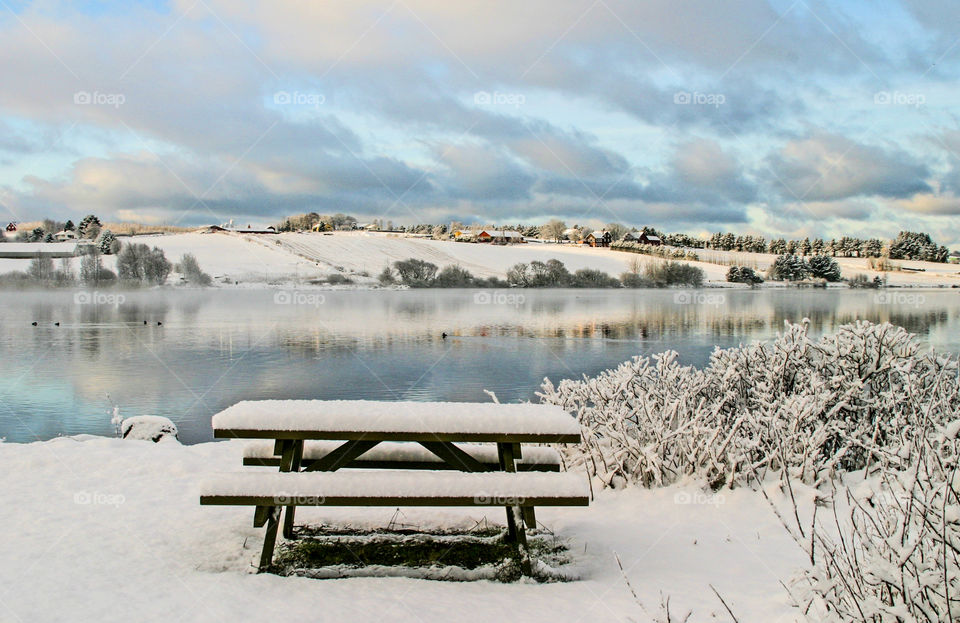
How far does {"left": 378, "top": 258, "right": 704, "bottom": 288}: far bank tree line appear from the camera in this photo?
2655 inches

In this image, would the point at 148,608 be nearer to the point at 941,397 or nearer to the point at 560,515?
the point at 560,515

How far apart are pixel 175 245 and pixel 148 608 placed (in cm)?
7703

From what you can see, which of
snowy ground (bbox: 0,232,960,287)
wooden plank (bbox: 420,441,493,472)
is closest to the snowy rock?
wooden plank (bbox: 420,441,493,472)

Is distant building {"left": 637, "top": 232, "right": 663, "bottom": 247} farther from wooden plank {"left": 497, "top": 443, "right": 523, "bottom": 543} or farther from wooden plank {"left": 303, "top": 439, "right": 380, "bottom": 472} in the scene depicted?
wooden plank {"left": 303, "top": 439, "right": 380, "bottom": 472}

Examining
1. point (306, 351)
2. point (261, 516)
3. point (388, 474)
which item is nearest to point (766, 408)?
point (388, 474)

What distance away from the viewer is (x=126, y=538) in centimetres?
476

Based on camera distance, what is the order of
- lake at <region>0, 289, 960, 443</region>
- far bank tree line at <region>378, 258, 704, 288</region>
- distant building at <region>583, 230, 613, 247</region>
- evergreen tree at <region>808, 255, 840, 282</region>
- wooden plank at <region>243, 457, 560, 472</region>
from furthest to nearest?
distant building at <region>583, 230, 613, 247</region> → far bank tree line at <region>378, 258, 704, 288</region> → evergreen tree at <region>808, 255, 840, 282</region> → lake at <region>0, 289, 960, 443</region> → wooden plank at <region>243, 457, 560, 472</region>

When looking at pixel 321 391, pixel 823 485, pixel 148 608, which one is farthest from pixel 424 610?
pixel 321 391

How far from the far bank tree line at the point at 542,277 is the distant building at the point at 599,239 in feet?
57.4

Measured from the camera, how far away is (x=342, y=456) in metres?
4.43

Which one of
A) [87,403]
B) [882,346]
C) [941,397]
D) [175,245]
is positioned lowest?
[87,403]

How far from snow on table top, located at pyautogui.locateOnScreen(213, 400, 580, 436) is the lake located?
7305mm

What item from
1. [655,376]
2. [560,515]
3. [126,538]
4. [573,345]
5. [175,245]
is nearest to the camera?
[126,538]

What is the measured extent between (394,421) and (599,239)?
8812 centimetres
